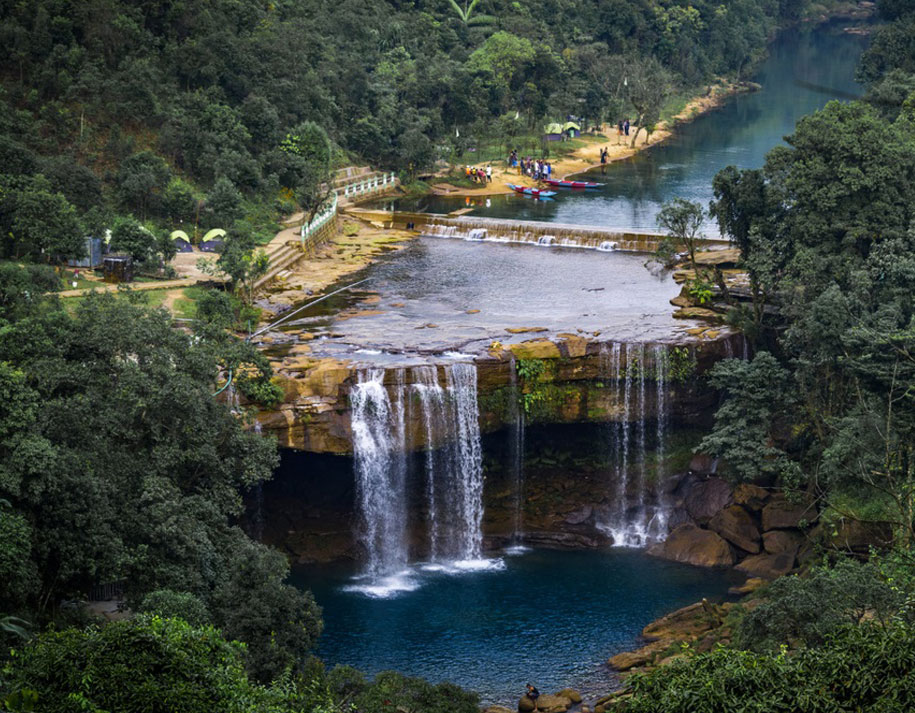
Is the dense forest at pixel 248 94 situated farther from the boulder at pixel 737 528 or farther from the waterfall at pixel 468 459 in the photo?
the boulder at pixel 737 528

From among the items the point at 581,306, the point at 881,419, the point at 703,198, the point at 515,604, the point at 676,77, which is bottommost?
the point at 515,604

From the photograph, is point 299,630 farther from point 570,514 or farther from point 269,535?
point 570,514

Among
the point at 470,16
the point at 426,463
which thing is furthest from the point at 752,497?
the point at 470,16

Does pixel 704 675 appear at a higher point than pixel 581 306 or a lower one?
lower

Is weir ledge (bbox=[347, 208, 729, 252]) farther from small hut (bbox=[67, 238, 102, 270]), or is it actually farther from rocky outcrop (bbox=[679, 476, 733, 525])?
small hut (bbox=[67, 238, 102, 270])

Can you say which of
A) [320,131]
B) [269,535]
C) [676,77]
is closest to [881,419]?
[269,535]

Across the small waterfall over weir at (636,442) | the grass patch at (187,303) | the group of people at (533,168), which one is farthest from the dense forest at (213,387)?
the group of people at (533,168)

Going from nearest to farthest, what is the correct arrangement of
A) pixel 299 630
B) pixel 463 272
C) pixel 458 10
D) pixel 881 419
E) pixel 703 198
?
1. pixel 299 630
2. pixel 881 419
3. pixel 463 272
4. pixel 703 198
5. pixel 458 10
